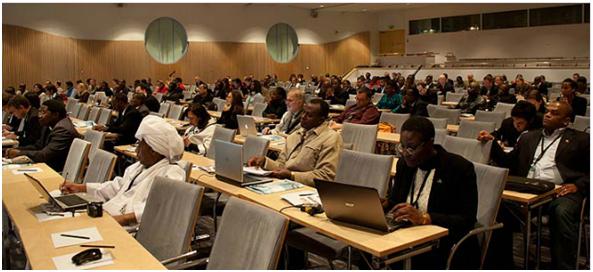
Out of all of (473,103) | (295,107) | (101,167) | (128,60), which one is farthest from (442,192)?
(128,60)

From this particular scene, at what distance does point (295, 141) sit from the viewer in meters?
4.64

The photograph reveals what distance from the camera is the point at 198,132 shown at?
6086 mm

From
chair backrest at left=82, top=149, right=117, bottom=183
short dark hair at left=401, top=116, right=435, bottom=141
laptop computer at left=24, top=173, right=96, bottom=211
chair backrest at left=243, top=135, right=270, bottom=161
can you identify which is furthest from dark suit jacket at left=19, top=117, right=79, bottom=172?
short dark hair at left=401, top=116, right=435, bottom=141

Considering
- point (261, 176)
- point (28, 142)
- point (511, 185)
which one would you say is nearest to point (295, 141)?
point (261, 176)

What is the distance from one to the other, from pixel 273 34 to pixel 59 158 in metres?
18.3

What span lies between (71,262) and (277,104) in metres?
6.74

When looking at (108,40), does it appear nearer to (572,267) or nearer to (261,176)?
(261,176)

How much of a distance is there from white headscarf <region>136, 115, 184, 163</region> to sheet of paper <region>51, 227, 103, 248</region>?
678mm

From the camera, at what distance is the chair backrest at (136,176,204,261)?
8.97ft

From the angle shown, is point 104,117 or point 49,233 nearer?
point 49,233

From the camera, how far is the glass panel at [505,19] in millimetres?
22672

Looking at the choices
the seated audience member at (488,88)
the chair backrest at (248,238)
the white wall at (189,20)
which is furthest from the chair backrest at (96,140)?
the white wall at (189,20)

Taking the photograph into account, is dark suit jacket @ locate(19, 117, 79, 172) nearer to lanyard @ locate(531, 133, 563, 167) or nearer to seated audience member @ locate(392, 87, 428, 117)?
lanyard @ locate(531, 133, 563, 167)

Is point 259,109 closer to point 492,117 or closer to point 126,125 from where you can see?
point 126,125
